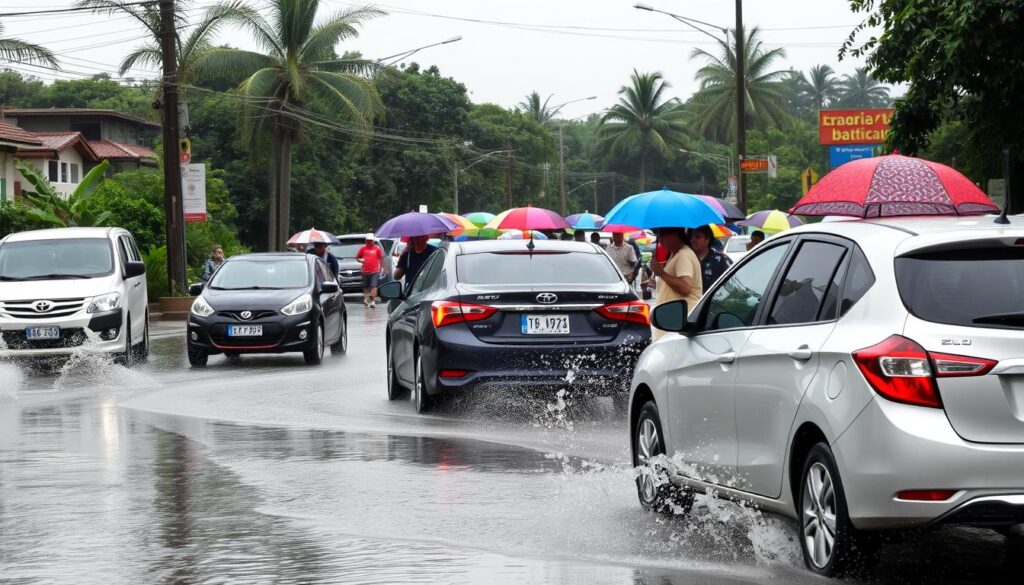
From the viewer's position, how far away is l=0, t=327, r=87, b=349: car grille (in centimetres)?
1992

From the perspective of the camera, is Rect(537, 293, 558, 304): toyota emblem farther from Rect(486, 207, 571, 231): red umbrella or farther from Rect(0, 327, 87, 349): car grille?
Rect(486, 207, 571, 231): red umbrella

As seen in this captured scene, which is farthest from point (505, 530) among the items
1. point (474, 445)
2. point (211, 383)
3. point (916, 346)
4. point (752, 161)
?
point (752, 161)

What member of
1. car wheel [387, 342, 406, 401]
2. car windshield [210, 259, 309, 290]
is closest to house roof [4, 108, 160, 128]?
car windshield [210, 259, 309, 290]

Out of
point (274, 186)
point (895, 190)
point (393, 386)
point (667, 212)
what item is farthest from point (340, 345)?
point (274, 186)

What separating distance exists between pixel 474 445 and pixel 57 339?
9.47 metres

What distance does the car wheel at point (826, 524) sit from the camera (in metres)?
6.32

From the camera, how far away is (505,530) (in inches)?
324

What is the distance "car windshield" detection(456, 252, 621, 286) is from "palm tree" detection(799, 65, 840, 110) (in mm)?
159809

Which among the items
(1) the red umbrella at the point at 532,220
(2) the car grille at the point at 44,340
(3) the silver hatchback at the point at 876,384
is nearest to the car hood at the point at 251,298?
(2) the car grille at the point at 44,340

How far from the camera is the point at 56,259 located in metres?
21.5

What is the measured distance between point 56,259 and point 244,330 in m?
2.85

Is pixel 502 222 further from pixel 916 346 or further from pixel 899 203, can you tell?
pixel 916 346

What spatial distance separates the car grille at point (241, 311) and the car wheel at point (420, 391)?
6610 mm

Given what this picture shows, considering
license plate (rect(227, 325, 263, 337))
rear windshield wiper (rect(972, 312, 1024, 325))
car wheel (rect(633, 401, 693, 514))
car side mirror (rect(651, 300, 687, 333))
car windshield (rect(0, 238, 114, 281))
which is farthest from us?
car windshield (rect(0, 238, 114, 281))
